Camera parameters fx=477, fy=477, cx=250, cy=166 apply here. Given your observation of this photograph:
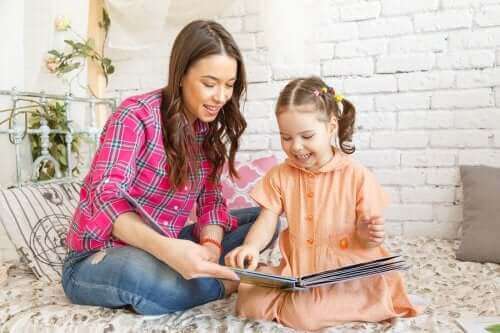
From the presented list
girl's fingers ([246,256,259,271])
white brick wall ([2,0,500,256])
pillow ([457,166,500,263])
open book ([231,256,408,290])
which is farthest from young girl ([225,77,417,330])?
white brick wall ([2,0,500,256])

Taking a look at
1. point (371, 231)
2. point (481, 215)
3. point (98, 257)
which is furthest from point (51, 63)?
point (481, 215)

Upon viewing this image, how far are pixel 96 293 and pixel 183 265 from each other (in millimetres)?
250

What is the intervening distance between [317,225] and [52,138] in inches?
47.7

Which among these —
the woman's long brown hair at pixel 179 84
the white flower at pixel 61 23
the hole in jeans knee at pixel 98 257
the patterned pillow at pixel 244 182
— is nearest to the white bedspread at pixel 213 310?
the hole in jeans knee at pixel 98 257

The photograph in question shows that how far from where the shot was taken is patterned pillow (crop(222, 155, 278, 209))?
6.07ft

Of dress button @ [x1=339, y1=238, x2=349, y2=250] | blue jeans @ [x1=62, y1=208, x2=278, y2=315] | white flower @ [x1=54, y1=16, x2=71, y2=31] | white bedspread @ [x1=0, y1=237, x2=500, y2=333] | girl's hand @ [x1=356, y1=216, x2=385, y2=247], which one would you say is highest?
white flower @ [x1=54, y1=16, x2=71, y2=31]

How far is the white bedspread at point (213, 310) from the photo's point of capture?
1013 millimetres

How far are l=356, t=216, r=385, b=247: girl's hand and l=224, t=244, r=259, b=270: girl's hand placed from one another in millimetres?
248

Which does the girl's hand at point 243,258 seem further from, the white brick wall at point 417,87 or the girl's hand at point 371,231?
the white brick wall at point 417,87

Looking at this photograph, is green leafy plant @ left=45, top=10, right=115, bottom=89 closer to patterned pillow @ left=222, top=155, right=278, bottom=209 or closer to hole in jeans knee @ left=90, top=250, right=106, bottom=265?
patterned pillow @ left=222, top=155, right=278, bottom=209

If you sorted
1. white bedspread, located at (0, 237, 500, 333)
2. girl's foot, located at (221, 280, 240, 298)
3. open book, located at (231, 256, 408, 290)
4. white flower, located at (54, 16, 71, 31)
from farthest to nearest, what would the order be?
white flower, located at (54, 16, 71, 31) < girl's foot, located at (221, 280, 240, 298) < white bedspread, located at (0, 237, 500, 333) < open book, located at (231, 256, 408, 290)

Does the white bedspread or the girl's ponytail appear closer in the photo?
the white bedspread

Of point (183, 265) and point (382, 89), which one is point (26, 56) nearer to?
point (183, 265)

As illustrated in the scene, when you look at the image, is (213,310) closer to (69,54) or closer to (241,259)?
(241,259)
